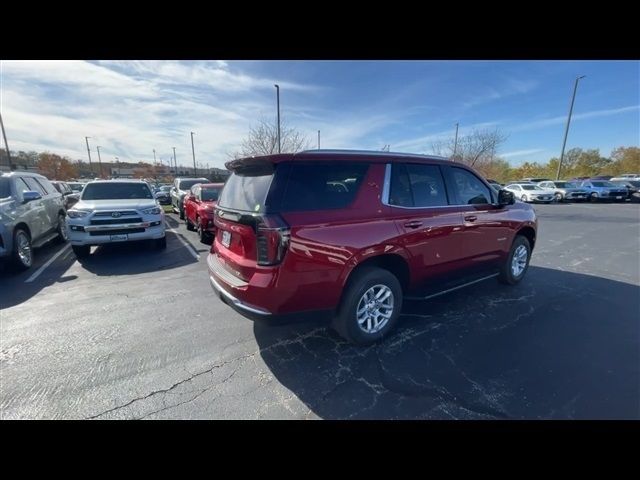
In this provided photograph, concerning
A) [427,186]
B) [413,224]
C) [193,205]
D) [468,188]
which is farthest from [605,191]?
[193,205]

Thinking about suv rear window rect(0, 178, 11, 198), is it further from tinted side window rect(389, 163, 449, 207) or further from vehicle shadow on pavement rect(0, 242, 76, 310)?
tinted side window rect(389, 163, 449, 207)

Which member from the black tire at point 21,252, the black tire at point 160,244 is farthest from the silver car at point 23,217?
the black tire at point 160,244

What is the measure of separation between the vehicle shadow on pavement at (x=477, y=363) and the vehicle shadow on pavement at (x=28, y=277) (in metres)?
4.14

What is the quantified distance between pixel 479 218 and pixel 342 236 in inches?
94.8

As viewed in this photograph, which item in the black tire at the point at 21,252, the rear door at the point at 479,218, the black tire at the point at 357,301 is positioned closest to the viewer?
the black tire at the point at 357,301

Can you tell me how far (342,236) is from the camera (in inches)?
106

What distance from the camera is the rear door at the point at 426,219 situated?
10.4ft

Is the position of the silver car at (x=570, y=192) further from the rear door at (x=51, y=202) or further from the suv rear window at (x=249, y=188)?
the rear door at (x=51, y=202)

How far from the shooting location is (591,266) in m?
5.93

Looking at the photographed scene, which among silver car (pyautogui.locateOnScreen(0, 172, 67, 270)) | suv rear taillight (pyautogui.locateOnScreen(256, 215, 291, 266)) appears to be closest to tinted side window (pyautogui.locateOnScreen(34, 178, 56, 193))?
silver car (pyautogui.locateOnScreen(0, 172, 67, 270))
